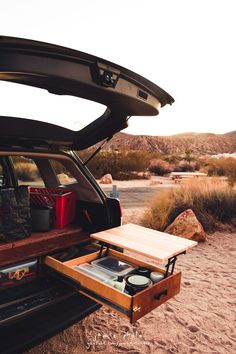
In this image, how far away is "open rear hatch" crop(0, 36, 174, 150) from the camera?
1418mm

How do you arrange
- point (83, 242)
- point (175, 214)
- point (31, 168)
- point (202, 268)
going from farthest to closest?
point (31, 168) < point (175, 214) < point (202, 268) < point (83, 242)

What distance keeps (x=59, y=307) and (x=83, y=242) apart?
0.68 meters

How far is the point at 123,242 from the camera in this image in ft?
7.75

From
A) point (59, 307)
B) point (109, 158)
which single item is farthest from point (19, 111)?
point (109, 158)

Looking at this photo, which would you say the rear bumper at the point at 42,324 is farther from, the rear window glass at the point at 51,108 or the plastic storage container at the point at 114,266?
the rear window glass at the point at 51,108

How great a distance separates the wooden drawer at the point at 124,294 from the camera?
1.75 m

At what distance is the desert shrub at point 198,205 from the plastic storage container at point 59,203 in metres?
3.72

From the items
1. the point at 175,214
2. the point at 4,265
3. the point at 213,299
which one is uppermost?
the point at 4,265

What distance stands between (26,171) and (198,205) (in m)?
9.35

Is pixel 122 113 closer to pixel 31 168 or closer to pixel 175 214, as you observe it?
pixel 175 214

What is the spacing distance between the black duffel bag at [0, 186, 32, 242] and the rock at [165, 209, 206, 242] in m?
3.86

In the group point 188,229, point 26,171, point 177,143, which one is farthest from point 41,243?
point 177,143

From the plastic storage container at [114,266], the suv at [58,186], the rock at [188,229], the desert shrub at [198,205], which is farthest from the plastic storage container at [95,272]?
the desert shrub at [198,205]

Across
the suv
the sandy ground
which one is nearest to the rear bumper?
the suv
